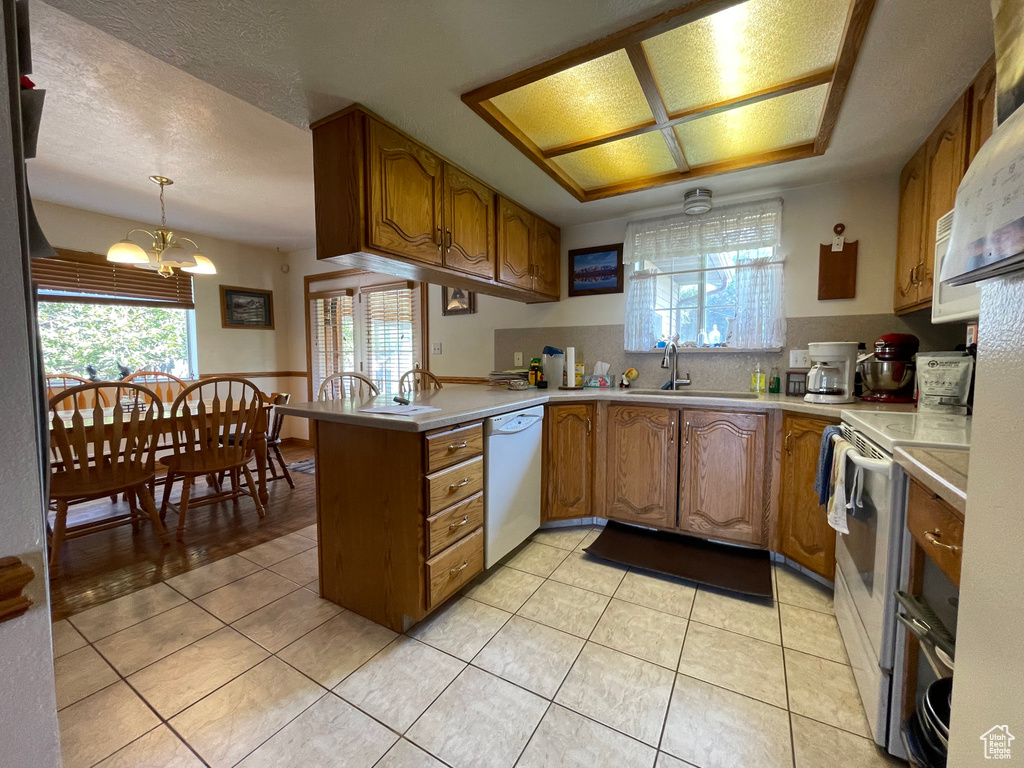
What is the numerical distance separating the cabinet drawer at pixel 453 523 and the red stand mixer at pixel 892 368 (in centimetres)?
207

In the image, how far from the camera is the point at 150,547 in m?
2.35

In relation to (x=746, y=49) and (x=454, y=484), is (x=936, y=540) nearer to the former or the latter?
(x=454, y=484)


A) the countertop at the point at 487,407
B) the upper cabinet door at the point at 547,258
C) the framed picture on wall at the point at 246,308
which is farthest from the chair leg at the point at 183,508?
the framed picture on wall at the point at 246,308

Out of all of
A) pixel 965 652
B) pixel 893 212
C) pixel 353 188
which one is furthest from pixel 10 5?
pixel 893 212

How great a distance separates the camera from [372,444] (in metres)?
1.63

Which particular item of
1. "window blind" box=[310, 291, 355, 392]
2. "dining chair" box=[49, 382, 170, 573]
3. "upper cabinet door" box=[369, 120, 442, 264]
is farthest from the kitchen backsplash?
"dining chair" box=[49, 382, 170, 573]

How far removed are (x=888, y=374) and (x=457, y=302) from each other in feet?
9.80

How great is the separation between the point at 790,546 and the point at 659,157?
7.09ft

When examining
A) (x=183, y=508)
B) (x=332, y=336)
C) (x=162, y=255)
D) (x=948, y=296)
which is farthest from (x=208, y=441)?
(x=948, y=296)

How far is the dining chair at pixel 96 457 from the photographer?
2.04 m

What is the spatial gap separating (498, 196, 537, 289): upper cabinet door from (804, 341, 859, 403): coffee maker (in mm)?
1734

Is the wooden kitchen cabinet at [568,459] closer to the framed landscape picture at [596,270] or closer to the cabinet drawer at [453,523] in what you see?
the cabinet drawer at [453,523]

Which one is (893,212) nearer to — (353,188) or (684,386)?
(684,386)

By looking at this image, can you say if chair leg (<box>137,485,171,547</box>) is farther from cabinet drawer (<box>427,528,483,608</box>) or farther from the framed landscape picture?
the framed landscape picture
